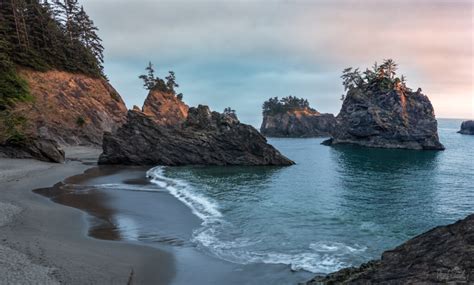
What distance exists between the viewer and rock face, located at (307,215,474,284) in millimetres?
8102

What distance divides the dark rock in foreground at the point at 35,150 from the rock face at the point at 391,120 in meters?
99.1

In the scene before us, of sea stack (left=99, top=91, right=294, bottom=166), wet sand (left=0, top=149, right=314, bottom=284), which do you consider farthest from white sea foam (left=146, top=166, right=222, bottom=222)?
sea stack (left=99, top=91, right=294, bottom=166)

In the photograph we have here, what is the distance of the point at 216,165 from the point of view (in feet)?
211

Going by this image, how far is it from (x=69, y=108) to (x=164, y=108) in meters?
53.8

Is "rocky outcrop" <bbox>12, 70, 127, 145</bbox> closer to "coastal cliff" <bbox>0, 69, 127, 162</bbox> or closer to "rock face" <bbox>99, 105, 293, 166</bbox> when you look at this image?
"coastal cliff" <bbox>0, 69, 127, 162</bbox>

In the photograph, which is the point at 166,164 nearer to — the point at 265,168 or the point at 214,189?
the point at 265,168

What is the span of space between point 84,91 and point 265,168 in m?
49.2

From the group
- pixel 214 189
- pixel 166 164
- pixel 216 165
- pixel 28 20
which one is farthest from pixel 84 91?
pixel 214 189

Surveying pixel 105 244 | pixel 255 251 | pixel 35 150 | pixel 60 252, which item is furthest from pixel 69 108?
pixel 255 251

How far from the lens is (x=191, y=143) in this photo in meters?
65.2

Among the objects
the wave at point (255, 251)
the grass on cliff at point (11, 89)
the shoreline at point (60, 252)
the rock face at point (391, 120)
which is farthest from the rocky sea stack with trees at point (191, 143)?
the rock face at point (391, 120)

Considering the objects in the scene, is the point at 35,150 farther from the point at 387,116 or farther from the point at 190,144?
the point at 387,116

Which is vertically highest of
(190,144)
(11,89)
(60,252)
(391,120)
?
(11,89)

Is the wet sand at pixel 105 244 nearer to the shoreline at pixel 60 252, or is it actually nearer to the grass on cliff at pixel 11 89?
the shoreline at pixel 60 252
